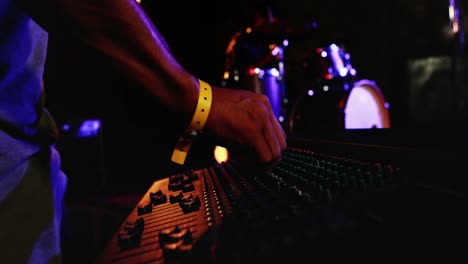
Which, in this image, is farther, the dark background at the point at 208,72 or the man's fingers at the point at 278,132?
the dark background at the point at 208,72

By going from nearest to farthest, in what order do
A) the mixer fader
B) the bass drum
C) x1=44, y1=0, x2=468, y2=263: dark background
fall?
the mixer fader → the bass drum → x1=44, y1=0, x2=468, y2=263: dark background

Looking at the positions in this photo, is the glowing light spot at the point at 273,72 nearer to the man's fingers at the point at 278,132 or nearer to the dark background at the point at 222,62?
the dark background at the point at 222,62

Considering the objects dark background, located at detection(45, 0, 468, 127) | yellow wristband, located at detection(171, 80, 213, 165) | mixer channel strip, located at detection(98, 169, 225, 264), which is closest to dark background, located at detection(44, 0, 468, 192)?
dark background, located at detection(45, 0, 468, 127)

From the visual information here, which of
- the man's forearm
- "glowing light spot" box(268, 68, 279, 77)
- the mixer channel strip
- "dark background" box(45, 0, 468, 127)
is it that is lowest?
the mixer channel strip

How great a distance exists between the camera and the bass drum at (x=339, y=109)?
Result: 7.67 feet

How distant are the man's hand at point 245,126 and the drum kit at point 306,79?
175cm

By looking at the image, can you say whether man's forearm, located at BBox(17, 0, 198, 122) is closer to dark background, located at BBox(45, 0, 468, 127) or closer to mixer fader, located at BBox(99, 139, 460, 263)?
mixer fader, located at BBox(99, 139, 460, 263)

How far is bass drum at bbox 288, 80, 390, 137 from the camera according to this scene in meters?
2.34

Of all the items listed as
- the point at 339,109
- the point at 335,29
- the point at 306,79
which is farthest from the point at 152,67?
the point at 335,29

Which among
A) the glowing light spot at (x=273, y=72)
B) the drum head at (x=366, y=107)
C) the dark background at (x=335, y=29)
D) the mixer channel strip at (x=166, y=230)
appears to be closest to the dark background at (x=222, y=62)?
the dark background at (x=335, y=29)

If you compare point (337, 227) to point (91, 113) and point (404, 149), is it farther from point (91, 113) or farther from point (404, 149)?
point (91, 113)

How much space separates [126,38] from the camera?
0.54 meters

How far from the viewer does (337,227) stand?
337mm

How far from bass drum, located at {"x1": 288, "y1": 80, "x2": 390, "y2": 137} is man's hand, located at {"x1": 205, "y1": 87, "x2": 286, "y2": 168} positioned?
5.44 ft
